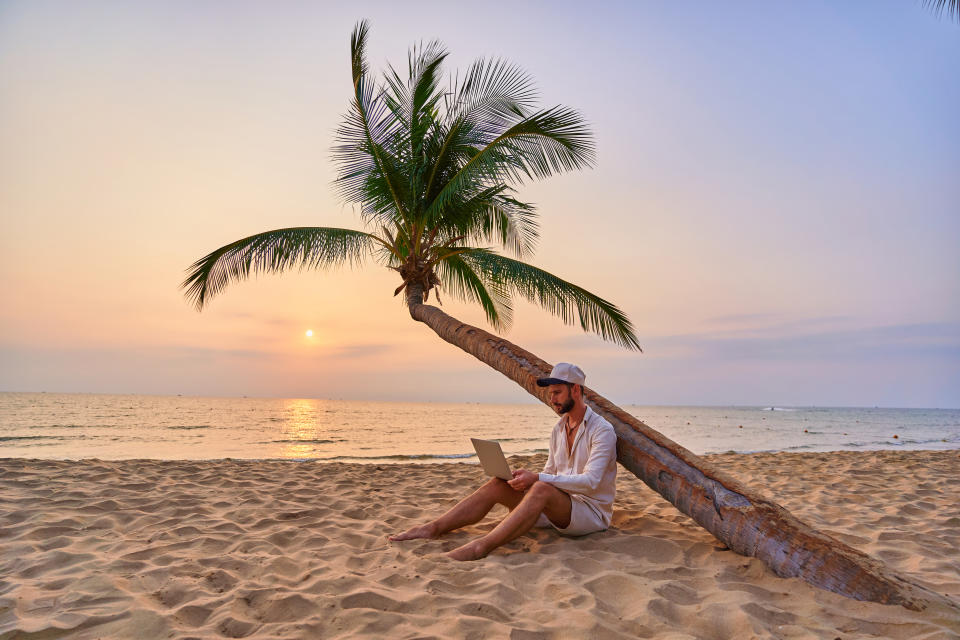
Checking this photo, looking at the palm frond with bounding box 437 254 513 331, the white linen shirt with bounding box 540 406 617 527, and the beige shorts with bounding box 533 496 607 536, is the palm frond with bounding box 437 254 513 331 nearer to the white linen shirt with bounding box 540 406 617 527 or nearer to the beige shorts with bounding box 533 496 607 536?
the white linen shirt with bounding box 540 406 617 527

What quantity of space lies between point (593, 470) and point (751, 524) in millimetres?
1023

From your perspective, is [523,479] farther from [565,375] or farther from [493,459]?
[565,375]

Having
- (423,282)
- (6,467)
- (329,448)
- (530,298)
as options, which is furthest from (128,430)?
(530,298)

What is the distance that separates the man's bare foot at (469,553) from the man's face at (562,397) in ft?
3.42

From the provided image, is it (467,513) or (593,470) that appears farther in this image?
(467,513)

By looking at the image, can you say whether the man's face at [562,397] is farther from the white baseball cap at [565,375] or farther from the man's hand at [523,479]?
the man's hand at [523,479]

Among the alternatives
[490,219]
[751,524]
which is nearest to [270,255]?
[490,219]

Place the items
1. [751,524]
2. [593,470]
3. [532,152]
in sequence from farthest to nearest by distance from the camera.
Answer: [532,152] → [593,470] → [751,524]

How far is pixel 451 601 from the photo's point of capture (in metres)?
2.66

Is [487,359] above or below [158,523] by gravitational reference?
above

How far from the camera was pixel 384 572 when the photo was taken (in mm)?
3088

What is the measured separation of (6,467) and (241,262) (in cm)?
374

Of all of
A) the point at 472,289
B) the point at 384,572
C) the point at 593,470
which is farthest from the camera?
the point at 472,289

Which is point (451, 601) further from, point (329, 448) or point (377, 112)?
point (329, 448)
